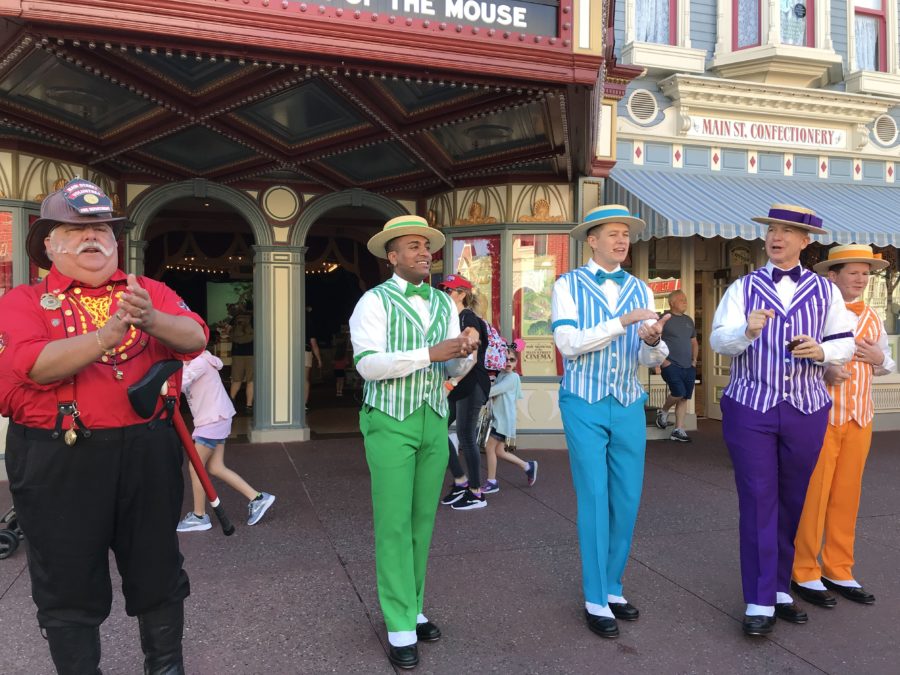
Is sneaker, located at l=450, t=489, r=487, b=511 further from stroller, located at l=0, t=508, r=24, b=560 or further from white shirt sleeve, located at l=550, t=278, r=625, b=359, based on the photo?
stroller, located at l=0, t=508, r=24, b=560

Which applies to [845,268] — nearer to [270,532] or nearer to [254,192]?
[270,532]

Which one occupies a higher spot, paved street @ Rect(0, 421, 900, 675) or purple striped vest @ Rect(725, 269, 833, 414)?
purple striped vest @ Rect(725, 269, 833, 414)

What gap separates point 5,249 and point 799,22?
9.92 metres

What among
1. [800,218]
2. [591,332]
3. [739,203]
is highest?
[739,203]

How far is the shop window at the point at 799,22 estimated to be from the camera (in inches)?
356

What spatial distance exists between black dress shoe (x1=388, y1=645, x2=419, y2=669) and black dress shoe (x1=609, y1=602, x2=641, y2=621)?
1021 mm

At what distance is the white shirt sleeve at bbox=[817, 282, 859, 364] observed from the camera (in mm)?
3096

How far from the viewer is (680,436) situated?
8.20m

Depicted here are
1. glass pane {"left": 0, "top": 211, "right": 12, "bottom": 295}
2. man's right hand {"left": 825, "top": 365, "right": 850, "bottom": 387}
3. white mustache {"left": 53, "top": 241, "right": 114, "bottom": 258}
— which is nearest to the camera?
white mustache {"left": 53, "top": 241, "right": 114, "bottom": 258}

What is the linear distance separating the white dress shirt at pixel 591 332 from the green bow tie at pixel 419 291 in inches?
24.0

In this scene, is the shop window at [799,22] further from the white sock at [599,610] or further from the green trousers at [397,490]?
the green trousers at [397,490]

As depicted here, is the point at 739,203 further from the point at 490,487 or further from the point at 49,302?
the point at 49,302

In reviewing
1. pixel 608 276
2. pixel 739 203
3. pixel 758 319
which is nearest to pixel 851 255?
pixel 758 319

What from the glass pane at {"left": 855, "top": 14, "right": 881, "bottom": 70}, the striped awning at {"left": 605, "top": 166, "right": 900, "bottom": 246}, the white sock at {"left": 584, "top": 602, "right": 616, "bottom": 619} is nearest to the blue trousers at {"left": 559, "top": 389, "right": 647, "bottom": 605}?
the white sock at {"left": 584, "top": 602, "right": 616, "bottom": 619}
